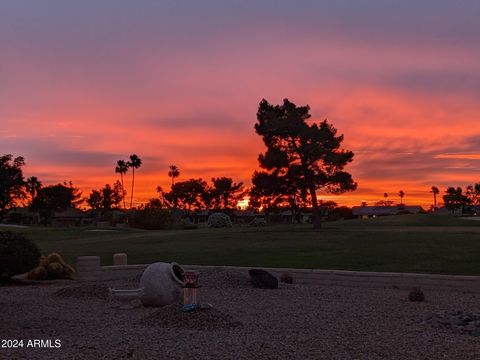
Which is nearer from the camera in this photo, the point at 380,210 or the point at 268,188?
the point at 268,188

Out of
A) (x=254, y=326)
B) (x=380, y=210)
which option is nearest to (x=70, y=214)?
(x=380, y=210)

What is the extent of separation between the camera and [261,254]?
89.2ft

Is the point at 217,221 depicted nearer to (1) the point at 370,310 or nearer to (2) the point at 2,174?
(2) the point at 2,174

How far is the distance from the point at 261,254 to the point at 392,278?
9.87m

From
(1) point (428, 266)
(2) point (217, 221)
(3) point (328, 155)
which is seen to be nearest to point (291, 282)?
(1) point (428, 266)

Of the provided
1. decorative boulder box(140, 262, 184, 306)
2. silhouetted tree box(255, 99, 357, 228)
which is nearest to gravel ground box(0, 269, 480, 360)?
decorative boulder box(140, 262, 184, 306)

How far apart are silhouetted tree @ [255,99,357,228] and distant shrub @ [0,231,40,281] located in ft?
106

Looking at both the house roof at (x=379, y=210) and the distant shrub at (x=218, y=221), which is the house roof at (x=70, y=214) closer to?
the house roof at (x=379, y=210)

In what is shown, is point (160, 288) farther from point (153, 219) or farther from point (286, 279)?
point (153, 219)

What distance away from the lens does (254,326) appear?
37.4 ft

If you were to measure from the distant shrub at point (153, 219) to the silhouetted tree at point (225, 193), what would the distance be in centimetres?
5318

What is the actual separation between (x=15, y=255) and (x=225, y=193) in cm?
10877

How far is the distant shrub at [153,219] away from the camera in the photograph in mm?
71188

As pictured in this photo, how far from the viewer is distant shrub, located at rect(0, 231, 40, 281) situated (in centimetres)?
1898
